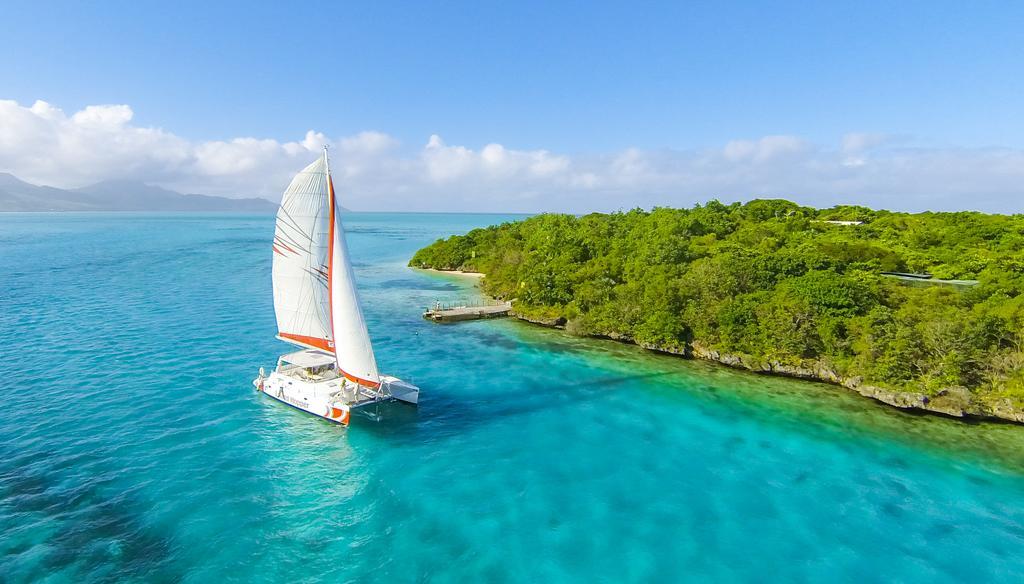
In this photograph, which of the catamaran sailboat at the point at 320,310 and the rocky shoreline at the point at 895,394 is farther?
the rocky shoreline at the point at 895,394

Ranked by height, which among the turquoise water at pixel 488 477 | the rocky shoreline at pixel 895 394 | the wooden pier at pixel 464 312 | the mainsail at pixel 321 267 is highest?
the mainsail at pixel 321 267

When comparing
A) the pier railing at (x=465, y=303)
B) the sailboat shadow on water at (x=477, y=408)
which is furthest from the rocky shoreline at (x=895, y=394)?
the pier railing at (x=465, y=303)

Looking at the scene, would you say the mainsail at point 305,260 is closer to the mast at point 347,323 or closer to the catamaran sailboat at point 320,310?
the catamaran sailboat at point 320,310

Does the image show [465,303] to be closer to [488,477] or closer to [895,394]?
[488,477]

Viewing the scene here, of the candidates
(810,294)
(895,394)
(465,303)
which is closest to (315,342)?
(465,303)

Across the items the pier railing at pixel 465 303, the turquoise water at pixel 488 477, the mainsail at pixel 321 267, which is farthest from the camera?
the pier railing at pixel 465 303

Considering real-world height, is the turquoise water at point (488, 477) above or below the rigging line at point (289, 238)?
below

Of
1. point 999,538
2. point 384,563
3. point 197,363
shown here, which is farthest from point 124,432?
point 999,538
